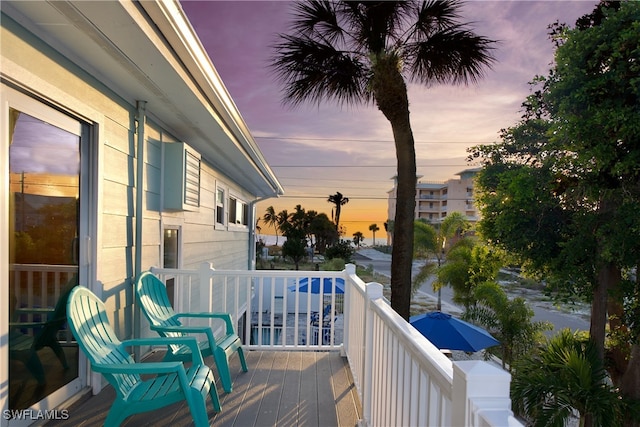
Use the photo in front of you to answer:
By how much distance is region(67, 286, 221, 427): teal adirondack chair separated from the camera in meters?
2.10

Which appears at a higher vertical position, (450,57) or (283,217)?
(450,57)

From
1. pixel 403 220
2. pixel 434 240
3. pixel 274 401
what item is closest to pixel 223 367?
pixel 274 401

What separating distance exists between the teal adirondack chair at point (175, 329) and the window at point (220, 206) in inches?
125

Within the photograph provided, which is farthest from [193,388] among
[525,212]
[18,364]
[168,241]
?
[525,212]

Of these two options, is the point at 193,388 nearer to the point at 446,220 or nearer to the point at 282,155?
the point at 446,220

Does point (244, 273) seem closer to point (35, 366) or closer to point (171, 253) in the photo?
point (171, 253)

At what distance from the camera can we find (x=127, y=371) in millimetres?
2062

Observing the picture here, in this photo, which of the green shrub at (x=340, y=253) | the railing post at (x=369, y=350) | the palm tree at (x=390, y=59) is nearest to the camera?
the railing post at (x=369, y=350)

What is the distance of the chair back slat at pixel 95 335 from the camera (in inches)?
85.4

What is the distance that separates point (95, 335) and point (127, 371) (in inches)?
18.7

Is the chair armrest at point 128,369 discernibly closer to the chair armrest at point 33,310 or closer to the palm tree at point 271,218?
the chair armrest at point 33,310

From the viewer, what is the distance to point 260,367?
3.64m

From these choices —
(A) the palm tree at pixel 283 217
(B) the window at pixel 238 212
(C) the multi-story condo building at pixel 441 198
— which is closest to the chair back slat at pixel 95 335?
(B) the window at pixel 238 212

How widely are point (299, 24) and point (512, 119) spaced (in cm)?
488
